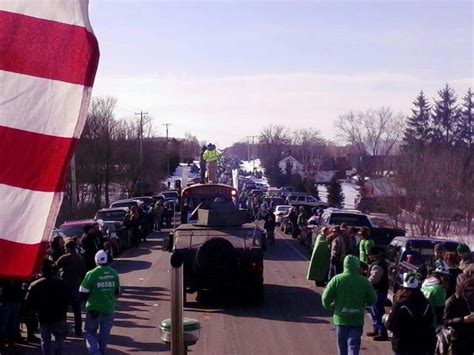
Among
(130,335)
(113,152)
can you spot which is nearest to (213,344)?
(130,335)

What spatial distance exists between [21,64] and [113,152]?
2038 inches

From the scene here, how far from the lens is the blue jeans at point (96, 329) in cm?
1147

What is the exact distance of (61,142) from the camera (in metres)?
2.92

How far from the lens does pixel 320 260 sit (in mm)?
20000

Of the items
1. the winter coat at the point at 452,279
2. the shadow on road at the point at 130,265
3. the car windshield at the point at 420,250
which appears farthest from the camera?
the shadow on road at the point at 130,265

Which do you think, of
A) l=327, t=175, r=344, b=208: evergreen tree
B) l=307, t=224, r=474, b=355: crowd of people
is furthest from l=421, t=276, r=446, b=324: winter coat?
→ l=327, t=175, r=344, b=208: evergreen tree

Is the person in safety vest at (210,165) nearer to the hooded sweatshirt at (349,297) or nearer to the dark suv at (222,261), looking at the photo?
the dark suv at (222,261)

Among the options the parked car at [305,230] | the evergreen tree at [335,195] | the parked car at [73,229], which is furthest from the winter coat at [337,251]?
the evergreen tree at [335,195]

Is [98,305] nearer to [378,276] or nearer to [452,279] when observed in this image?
[378,276]

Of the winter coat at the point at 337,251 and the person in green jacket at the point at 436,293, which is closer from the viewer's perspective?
the person in green jacket at the point at 436,293

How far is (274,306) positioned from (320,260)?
6.46 feet

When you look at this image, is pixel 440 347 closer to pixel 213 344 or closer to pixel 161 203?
pixel 213 344

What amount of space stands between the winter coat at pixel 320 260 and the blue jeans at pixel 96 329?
8.59m

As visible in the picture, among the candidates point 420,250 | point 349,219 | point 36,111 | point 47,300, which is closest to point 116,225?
point 349,219
